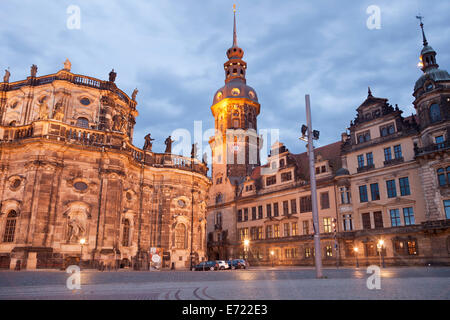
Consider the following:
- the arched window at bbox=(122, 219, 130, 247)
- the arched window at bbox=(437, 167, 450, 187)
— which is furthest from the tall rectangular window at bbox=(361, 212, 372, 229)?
the arched window at bbox=(122, 219, 130, 247)

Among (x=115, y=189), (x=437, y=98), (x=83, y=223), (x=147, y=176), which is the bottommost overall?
(x=83, y=223)

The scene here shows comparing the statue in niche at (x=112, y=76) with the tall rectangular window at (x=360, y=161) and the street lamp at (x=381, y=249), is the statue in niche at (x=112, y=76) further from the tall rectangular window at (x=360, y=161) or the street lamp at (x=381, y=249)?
the street lamp at (x=381, y=249)

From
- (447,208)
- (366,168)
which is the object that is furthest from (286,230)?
(447,208)

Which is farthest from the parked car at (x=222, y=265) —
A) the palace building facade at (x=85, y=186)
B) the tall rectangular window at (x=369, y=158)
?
the tall rectangular window at (x=369, y=158)

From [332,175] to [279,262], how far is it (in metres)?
14.3

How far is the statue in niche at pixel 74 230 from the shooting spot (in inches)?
1138

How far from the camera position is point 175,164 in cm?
3950

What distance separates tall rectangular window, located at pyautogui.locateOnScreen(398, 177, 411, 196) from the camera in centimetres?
3892

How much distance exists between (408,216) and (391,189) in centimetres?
347

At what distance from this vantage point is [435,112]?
37.6 m

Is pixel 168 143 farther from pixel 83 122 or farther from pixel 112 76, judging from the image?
pixel 112 76

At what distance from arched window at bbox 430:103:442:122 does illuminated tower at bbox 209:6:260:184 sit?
115 feet
